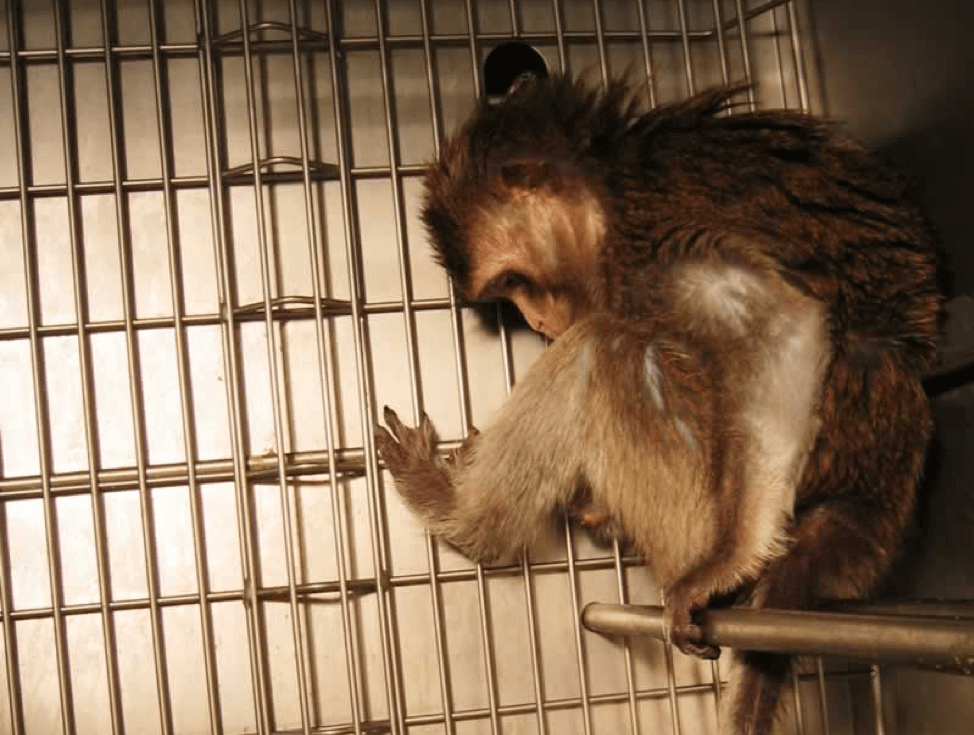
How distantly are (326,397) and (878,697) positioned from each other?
895 mm

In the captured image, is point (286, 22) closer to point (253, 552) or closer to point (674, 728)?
point (253, 552)

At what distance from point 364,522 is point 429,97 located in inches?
25.6

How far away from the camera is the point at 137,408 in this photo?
5.11ft

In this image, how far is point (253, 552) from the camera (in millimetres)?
1641

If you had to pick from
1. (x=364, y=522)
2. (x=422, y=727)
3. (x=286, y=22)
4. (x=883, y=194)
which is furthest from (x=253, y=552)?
(x=883, y=194)

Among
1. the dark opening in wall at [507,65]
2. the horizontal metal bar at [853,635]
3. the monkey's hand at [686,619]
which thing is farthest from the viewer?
the dark opening in wall at [507,65]

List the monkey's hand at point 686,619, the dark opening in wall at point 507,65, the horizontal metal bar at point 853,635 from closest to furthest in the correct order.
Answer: the horizontal metal bar at point 853,635
the monkey's hand at point 686,619
the dark opening in wall at point 507,65

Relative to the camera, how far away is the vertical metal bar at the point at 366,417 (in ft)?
5.03

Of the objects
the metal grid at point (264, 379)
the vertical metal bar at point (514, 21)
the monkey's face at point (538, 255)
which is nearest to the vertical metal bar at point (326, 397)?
the metal grid at point (264, 379)

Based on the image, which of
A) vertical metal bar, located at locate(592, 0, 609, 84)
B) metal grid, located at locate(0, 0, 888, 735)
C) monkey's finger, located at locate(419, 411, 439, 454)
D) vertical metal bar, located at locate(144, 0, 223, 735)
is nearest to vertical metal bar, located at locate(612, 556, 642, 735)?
metal grid, located at locate(0, 0, 888, 735)

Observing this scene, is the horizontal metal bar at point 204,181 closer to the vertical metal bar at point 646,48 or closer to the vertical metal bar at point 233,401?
the vertical metal bar at point 233,401

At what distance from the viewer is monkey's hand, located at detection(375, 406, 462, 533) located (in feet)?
5.37

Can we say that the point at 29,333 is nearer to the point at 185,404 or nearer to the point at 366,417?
the point at 185,404

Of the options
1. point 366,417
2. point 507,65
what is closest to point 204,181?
point 366,417
